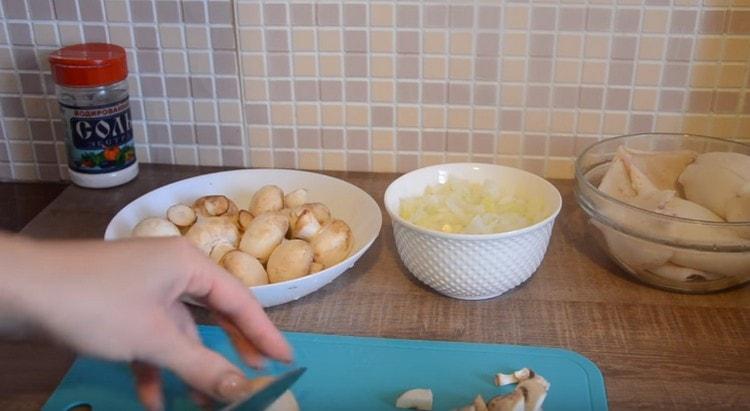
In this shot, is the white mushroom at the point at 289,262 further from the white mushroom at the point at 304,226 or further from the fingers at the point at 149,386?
the fingers at the point at 149,386

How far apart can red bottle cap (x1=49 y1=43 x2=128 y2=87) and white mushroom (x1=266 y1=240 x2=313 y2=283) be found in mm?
323

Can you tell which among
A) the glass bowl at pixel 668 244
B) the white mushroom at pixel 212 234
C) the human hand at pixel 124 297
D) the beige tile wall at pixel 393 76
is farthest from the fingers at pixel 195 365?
the beige tile wall at pixel 393 76

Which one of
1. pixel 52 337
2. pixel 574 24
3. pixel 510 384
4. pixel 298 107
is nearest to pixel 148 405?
pixel 52 337

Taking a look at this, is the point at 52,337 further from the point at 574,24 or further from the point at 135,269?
the point at 574,24

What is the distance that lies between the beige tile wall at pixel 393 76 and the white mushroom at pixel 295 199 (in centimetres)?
16

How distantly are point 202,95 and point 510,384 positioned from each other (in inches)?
22.2

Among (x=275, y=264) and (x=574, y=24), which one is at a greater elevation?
(x=574, y=24)

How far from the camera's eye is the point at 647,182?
83 cm

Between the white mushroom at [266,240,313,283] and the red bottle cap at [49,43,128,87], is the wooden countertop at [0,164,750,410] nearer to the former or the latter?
the white mushroom at [266,240,313,283]

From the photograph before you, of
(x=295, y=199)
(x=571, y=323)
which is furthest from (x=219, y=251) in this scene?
(x=571, y=323)

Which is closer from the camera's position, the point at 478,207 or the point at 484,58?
the point at 478,207

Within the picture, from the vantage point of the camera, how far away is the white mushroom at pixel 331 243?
798 millimetres

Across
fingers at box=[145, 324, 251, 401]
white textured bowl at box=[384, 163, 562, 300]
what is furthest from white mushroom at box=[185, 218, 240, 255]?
fingers at box=[145, 324, 251, 401]

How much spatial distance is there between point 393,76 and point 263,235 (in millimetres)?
302
